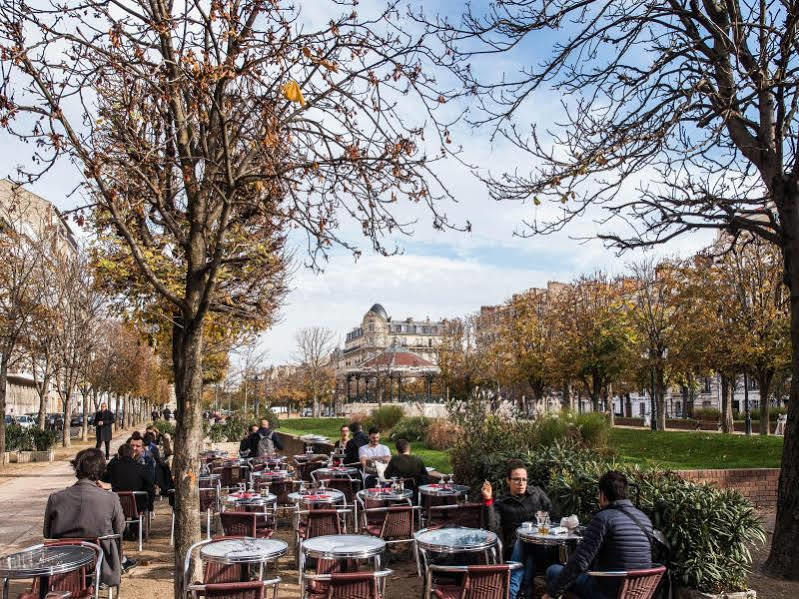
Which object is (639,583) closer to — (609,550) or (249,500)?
(609,550)

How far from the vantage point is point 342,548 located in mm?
5547

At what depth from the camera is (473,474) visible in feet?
33.2

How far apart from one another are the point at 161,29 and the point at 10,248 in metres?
20.7

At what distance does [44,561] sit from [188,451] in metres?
1.44

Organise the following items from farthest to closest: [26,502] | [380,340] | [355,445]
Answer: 1. [380,340]
2. [26,502]
3. [355,445]

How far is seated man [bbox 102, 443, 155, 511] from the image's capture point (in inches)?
367

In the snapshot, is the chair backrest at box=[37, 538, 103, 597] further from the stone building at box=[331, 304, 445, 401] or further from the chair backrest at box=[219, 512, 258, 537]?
the stone building at box=[331, 304, 445, 401]

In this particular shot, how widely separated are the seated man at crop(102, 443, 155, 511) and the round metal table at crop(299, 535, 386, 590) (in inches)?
174

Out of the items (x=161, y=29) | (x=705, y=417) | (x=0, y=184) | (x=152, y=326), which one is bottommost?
(x=705, y=417)

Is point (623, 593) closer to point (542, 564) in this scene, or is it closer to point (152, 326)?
point (542, 564)

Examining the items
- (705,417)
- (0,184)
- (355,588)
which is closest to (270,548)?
(355,588)

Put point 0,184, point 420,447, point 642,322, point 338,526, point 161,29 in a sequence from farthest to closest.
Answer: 1. point 0,184
2. point 642,322
3. point 420,447
4. point 338,526
5. point 161,29

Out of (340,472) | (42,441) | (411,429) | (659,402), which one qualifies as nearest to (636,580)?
(340,472)

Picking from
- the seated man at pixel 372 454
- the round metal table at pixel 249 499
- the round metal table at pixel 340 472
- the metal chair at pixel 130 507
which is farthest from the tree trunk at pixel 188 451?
the seated man at pixel 372 454
